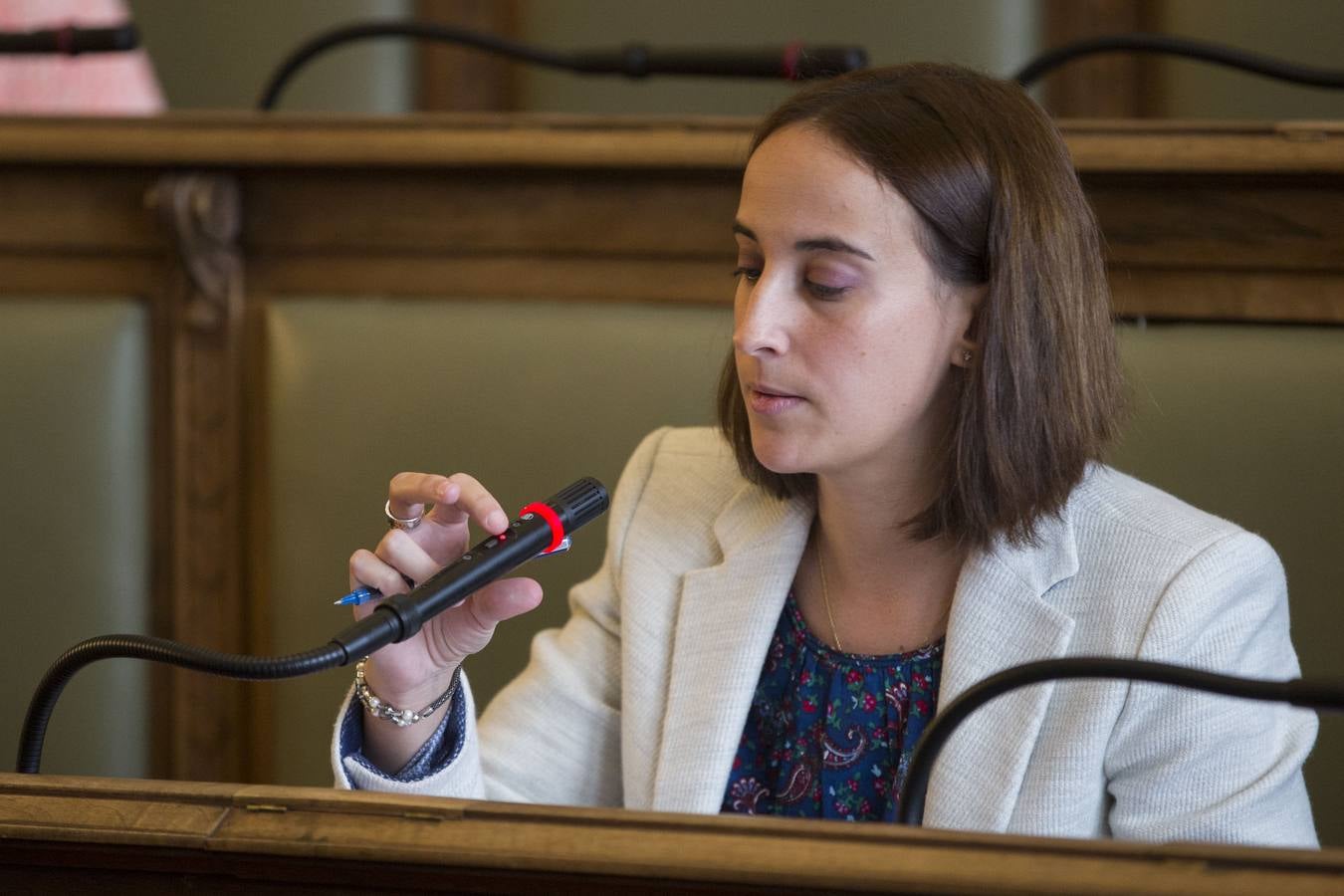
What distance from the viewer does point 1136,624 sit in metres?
1.07

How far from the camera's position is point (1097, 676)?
74 centimetres

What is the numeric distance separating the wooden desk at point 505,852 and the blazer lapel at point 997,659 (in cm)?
42

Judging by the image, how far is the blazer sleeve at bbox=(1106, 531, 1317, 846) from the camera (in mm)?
1027

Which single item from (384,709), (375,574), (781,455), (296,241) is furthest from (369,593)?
(296,241)

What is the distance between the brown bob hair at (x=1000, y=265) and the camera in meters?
1.08

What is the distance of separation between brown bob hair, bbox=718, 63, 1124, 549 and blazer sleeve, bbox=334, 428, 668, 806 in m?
0.27

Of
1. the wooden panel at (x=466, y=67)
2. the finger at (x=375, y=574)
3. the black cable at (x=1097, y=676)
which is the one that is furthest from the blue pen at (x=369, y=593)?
the wooden panel at (x=466, y=67)

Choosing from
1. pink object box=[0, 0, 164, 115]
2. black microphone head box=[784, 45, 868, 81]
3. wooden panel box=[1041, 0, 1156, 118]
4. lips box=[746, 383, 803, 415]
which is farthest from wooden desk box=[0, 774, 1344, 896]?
pink object box=[0, 0, 164, 115]

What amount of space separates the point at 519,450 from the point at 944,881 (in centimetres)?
91

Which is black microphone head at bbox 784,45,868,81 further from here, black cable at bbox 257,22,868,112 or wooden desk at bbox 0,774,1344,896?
wooden desk at bbox 0,774,1344,896

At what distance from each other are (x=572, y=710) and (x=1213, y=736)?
19.7 inches

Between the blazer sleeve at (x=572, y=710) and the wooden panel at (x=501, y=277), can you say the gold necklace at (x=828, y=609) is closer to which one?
the blazer sleeve at (x=572, y=710)

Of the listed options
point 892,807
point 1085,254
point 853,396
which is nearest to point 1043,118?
point 1085,254

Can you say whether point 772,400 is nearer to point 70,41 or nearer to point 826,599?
point 826,599
